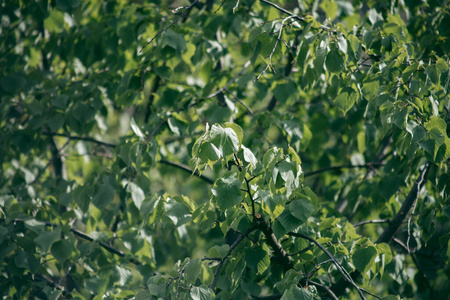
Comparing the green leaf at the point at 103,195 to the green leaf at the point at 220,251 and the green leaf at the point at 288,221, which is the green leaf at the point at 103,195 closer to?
the green leaf at the point at 220,251

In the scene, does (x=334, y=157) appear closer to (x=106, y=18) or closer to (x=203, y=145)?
(x=106, y=18)

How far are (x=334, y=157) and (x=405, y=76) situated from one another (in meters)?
1.78

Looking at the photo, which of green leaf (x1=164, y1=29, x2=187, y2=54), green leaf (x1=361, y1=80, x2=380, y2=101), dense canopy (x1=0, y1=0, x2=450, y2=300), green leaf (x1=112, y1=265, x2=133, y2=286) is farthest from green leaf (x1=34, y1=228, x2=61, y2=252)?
green leaf (x1=361, y1=80, x2=380, y2=101)

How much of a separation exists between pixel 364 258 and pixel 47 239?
1387 mm

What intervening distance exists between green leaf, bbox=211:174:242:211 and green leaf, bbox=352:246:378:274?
592 mm

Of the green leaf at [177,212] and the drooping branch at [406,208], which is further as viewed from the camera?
the drooping branch at [406,208]

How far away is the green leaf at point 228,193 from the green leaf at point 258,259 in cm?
31

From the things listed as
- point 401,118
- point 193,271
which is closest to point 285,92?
point 401,118

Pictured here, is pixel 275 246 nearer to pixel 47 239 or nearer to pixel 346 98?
pixel 346 98

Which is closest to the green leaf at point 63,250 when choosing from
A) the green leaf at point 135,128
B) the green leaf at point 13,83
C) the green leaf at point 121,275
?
the green leaf at point 121,275

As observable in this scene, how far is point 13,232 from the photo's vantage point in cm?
215

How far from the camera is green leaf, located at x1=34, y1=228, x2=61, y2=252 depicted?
201 cm

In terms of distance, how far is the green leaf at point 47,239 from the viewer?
79.0 inches

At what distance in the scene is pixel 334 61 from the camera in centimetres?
172
